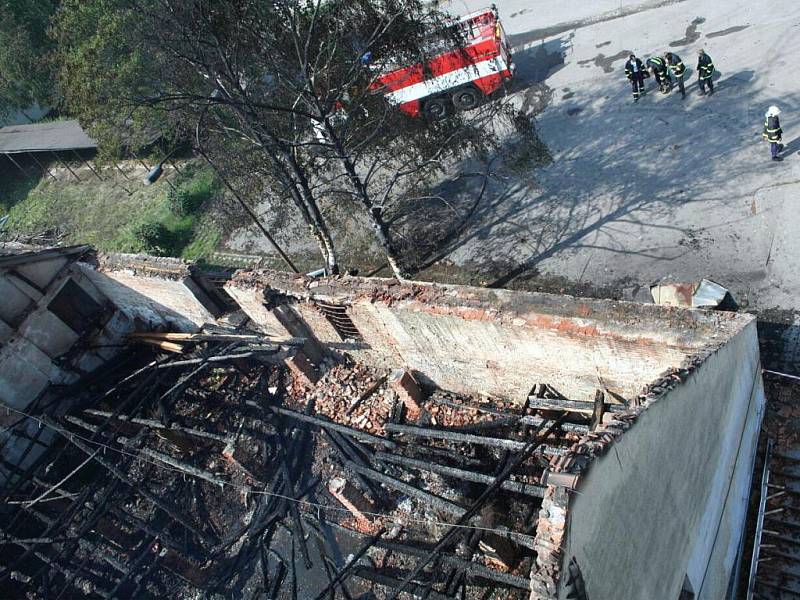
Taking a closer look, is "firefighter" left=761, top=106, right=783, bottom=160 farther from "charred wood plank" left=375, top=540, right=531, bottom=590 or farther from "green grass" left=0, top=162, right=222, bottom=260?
"green grass" left=0, top=162, right=222, bottom=260

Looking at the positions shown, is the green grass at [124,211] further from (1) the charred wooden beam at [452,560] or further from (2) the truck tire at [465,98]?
(1) the charred wooden beam at [452,560]

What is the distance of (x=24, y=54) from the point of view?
2134 cm

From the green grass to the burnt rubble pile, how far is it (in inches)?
242


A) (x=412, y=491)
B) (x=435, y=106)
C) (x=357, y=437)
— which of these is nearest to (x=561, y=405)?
(x=412, y=491)

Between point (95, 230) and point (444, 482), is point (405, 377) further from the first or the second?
point (95, 230)

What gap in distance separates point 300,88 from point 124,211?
12451mm

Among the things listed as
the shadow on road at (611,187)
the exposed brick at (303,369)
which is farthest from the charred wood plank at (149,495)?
the shadow on road at (611,187)

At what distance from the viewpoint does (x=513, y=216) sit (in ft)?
44.5

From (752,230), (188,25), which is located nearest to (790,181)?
(752,230)

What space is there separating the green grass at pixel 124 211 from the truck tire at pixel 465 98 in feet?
24.5

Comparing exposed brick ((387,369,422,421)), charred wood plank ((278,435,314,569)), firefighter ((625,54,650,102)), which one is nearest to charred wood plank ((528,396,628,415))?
exposed brick ((387,369,422,421))

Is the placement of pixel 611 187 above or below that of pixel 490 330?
below

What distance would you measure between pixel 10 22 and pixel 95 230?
964 cm

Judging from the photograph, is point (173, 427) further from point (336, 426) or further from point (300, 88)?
point (300, 88)
